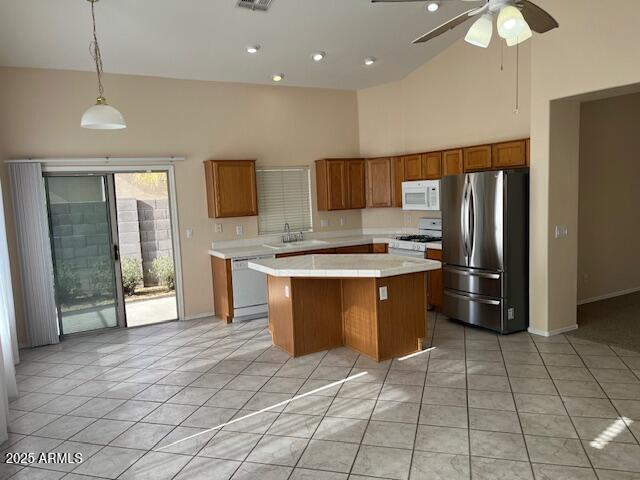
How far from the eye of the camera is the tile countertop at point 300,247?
5902mm

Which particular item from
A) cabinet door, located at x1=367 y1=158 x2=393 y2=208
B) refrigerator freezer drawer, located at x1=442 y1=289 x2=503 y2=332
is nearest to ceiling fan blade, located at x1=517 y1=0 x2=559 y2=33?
refrigerator freezer drawer, located at x1=442 y1=289 x2=503 y2=332

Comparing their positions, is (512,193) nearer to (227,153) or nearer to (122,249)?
(227,153)

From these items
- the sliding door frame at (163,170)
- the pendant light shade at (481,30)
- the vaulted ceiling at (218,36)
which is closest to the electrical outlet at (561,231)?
the vaulted ceiling at (218,36)

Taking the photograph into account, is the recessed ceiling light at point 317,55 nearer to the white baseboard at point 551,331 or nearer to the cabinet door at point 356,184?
the cabinet door at point 356,184

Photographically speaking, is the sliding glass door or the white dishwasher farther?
the white dishwasher

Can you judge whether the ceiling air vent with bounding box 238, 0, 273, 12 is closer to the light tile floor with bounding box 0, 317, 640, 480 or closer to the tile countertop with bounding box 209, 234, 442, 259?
the tile countertop with bounding box 209, 234, 442, 259

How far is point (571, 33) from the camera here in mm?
4371

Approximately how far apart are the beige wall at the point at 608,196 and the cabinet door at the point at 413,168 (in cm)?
199

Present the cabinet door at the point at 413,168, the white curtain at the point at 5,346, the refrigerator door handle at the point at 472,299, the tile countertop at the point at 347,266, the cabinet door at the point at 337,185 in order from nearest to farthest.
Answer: the white curtain at the point at 5,346
the tile countertop at the point at 347,266
the refrigerator door handle at the point at 472,299
the cabinet door at the point at 413,168
the cabinet door at the point at 337,185

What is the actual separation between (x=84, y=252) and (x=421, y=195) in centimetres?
439

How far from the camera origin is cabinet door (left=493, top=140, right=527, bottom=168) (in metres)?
5.13

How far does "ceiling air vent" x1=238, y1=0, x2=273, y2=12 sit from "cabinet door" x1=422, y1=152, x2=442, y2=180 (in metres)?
2.86

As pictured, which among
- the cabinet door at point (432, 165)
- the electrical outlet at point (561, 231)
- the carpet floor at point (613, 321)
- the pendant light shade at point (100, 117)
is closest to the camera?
the pendant light shade at point (100, 117)

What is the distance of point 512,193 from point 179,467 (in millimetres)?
3906
